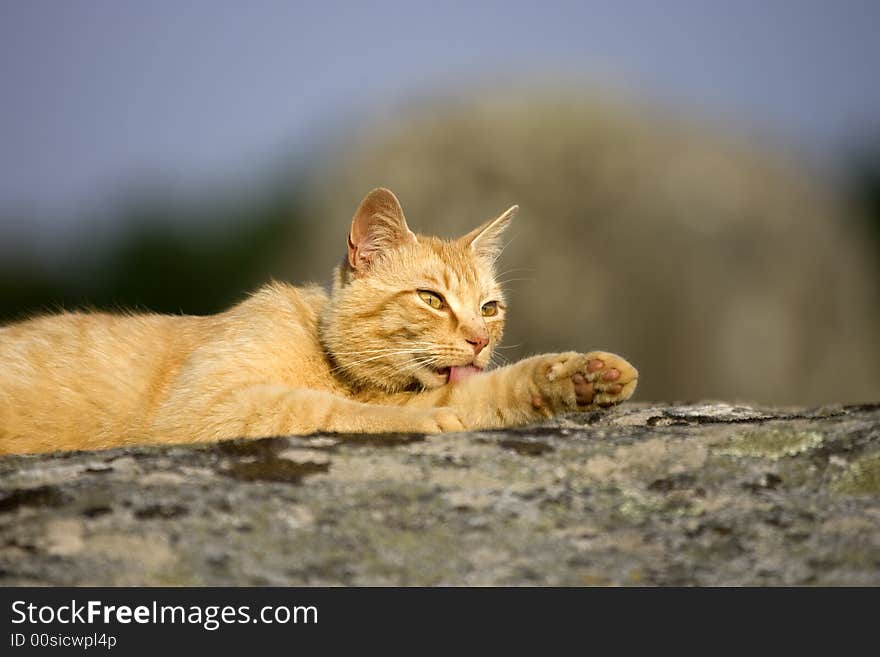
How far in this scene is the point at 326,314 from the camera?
13.1ft

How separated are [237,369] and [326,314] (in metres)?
0.57

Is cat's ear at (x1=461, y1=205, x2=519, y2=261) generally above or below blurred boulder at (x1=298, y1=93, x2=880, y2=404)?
below

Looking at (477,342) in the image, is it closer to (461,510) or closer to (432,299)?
(432,299)

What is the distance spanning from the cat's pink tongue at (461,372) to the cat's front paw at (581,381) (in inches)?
22.6

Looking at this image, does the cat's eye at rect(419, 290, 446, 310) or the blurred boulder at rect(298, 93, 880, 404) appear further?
the blurred boulder at rect(298, 93, 880, 404)

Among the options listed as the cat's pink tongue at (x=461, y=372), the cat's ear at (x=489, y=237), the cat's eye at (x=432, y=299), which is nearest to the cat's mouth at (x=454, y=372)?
the cat's pink tongue at (x=461, y=372)

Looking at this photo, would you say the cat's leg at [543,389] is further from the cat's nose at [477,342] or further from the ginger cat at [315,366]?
the cat's nose at [477,342]

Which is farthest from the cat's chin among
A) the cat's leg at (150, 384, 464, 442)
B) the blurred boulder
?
the blurred boulder

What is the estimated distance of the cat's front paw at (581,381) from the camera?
2990 mm

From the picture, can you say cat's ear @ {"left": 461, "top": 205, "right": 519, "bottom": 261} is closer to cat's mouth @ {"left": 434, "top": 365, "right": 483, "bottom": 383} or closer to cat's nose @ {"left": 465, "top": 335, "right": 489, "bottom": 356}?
cat's nose @ {"left": 465, "top": 335, "right": 489, "bottom": 356}

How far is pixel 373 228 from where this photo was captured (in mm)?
4168

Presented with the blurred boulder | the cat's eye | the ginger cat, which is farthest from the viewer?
the blurred boulder

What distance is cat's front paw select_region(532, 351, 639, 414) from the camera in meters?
2.99

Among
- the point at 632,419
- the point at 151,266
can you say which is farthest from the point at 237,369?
the point at 151,266
